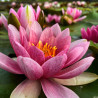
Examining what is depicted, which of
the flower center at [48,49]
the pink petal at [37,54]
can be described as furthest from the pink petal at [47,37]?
the pink petal at [37,54]

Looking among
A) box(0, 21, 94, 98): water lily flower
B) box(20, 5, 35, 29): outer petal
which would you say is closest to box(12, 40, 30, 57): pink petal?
box(0, 21, 94, 98): water lily flower

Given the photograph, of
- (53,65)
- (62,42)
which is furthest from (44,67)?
(62,42)

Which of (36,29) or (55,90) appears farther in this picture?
(36,29)

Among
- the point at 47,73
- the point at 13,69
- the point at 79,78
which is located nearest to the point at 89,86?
the point at 79,78

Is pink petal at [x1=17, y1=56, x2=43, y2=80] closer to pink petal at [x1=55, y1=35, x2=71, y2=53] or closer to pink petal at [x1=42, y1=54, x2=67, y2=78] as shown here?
pink petal at [x1=42, y1=54, x2=67, y2=78]

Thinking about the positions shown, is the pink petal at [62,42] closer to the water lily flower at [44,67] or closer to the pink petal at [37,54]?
the water lily flower at [44,67]

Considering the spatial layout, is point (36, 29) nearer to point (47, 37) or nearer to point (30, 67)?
point (47, 37)
